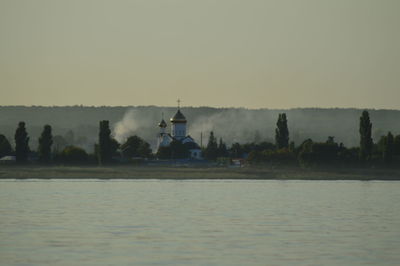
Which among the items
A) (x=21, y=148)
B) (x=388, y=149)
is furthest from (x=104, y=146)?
(x=388, y=149)

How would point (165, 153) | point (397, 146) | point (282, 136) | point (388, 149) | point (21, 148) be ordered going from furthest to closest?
point (165, 153), point (282, 136), point (21, 148), point (397, 146), point (388, 149)

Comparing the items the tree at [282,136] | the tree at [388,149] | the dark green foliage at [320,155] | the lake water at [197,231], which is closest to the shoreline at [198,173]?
the dark green foliage at [320,155]

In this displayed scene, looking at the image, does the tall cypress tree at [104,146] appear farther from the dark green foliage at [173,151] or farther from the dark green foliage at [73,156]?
the dark green foliage at [173,151]

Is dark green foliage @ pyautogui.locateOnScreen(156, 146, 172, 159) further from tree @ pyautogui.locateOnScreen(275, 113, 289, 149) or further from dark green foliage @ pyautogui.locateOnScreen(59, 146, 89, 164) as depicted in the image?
tree @ pyautogui.locateOnScreen(275, 113, 289, 149)

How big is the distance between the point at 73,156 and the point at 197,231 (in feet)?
383

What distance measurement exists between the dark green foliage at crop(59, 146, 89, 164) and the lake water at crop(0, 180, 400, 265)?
3255 inches

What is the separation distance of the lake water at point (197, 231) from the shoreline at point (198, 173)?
54.5 m

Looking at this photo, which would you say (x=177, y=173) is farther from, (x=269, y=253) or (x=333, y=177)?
(x=269, y=253)

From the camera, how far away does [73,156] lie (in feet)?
528

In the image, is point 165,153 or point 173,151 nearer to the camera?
point 173,151

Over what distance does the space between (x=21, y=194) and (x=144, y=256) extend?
44.7 m

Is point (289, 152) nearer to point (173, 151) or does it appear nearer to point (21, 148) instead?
point (173, 151)

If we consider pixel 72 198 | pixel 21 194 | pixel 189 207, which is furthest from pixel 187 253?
pixel 21 194

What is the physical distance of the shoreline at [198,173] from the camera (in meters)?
129
